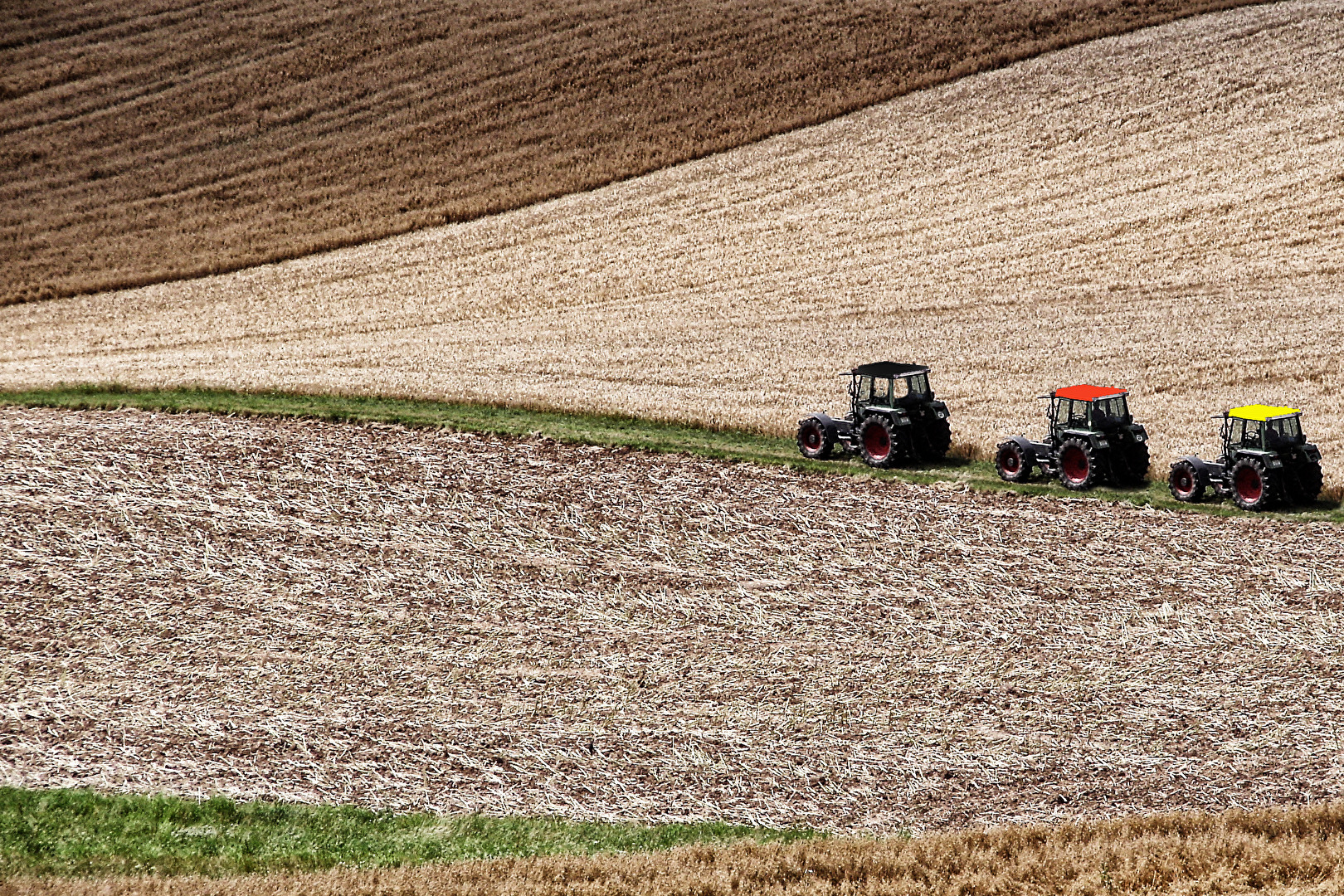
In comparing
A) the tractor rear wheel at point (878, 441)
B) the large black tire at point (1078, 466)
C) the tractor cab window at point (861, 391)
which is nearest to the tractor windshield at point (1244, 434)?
the large black tire at point (1078, 466)

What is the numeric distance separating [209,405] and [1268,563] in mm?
18536

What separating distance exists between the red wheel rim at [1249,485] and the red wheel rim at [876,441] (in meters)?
5.36

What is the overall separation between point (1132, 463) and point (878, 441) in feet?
13.1

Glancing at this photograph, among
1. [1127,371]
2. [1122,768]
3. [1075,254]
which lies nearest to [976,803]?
[1122,768]

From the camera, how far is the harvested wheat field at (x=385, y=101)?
45.6m

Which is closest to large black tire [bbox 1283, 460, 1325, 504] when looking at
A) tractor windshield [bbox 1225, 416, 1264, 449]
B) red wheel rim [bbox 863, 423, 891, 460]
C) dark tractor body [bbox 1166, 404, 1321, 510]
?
dark tractor body [bbox 1166, 404, 1321, 510]

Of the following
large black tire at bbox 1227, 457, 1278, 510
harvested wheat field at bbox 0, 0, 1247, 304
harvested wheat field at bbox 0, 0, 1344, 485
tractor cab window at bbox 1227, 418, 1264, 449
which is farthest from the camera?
harvested wheat field at bbox 0, 0, 1247, 304

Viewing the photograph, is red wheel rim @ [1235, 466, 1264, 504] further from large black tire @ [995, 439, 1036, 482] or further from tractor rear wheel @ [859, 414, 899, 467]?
tractor rear wheel @ [859, 414, 899, 467]

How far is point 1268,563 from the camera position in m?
19.3

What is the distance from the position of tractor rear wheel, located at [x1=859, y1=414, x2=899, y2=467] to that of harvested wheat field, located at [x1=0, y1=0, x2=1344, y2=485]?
2.20m

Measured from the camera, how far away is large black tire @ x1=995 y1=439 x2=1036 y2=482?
899 inches

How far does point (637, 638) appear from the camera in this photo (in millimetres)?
17953

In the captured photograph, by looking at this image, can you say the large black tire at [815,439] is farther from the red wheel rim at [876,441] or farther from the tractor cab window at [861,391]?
the tractor cab window at [861,391]

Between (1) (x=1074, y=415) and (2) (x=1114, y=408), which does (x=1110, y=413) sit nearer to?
(2) (x=1114, y=408)
